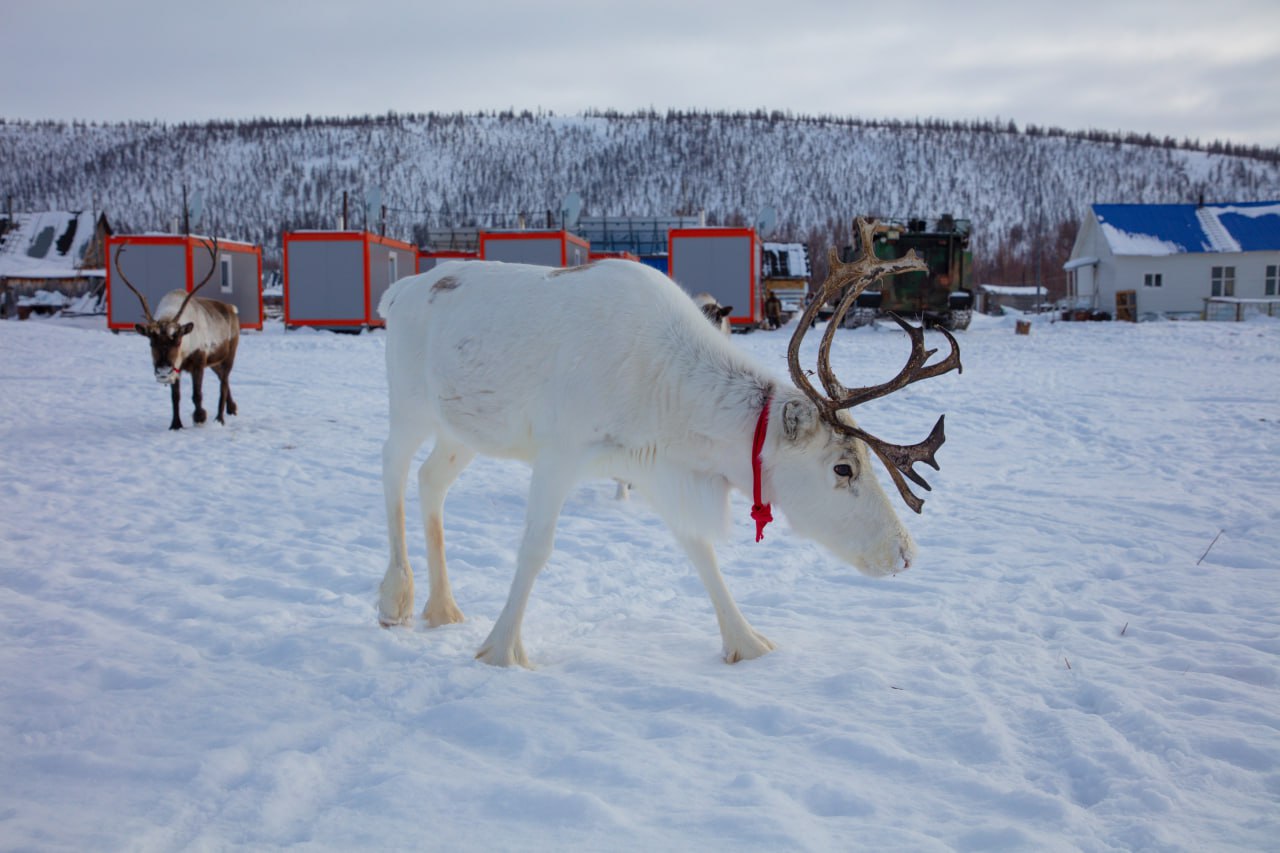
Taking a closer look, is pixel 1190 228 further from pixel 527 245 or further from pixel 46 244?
pixel 46 244

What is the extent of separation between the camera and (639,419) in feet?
11.9

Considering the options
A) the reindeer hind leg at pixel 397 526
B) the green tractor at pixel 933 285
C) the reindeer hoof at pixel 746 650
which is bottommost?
the reindeer hoof at pixel 746 650

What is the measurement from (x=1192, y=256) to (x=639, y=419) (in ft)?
143

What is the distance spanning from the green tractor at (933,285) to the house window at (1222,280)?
18131 millimetres

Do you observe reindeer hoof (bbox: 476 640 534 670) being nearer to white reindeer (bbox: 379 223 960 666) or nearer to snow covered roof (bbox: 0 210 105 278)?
white reindeer (bbox: 379 223 960 666)

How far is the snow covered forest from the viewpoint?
105562mm

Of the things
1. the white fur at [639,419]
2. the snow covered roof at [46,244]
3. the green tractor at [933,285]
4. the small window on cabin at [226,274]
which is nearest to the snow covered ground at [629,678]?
the white fur at [639,419]

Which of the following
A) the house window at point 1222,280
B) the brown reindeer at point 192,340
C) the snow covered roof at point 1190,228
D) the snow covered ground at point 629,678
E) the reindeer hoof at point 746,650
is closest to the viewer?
the snow covered ground at point 629,678

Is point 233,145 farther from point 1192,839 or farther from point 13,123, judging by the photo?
point 1192,839

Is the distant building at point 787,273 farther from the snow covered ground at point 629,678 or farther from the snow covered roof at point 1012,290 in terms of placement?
the snow covered ground at point 629,678

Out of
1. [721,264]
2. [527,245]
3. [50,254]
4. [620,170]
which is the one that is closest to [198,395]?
[527,245]

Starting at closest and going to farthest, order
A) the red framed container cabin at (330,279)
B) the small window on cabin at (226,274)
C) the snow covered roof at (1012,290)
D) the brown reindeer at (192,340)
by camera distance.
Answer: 1. the brown reindeer at (192,340)
2. the small window on cabin at (226,274)
3. the red framed container cabin at (330,279)
4. the snow covered roof at (1012,290)

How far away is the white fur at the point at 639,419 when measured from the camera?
3.57 meters

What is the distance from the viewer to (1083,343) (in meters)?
23.3
